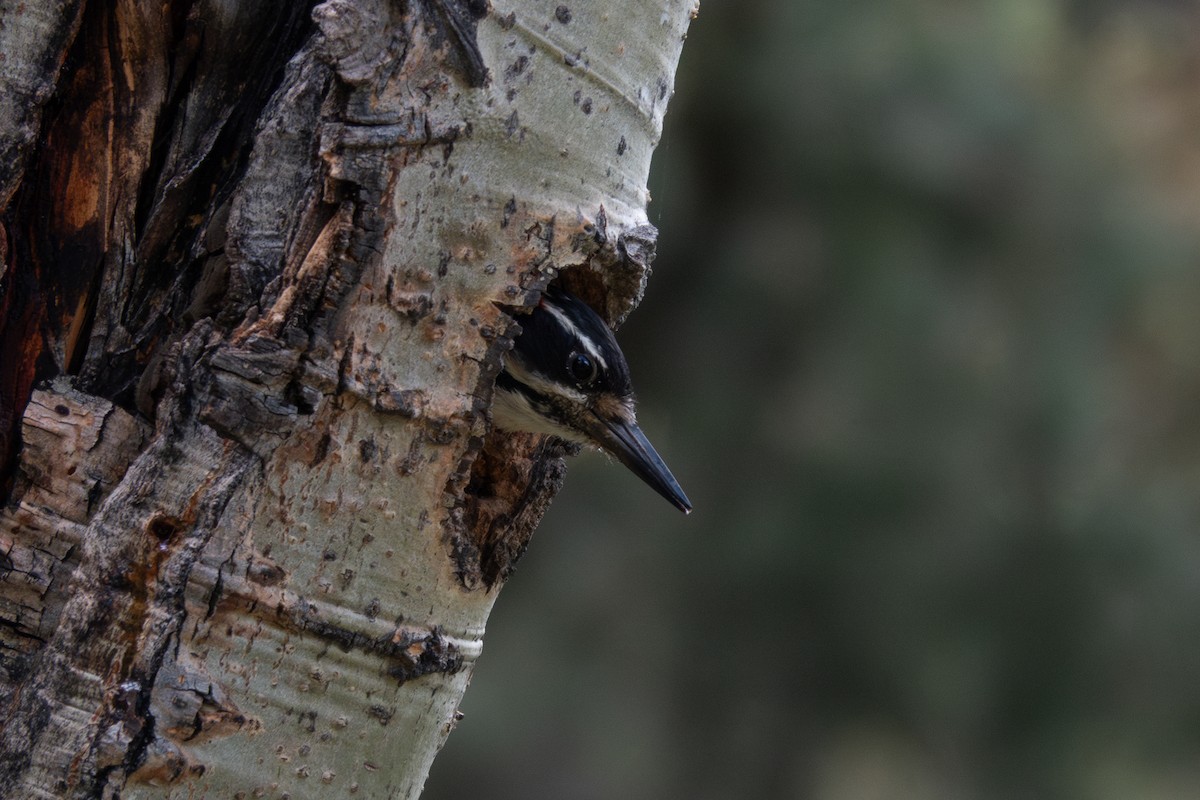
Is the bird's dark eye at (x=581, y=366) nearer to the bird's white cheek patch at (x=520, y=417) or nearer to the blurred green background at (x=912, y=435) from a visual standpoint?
the bird's white cheek patch at (x=520, y=417)

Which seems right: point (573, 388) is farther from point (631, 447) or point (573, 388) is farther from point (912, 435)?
point (912, 435)

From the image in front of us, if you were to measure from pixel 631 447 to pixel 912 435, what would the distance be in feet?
10.3

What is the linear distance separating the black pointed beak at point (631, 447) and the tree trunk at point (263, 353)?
0.58m

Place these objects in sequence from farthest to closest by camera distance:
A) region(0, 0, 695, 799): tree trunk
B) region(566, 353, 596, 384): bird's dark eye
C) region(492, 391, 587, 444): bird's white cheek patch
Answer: region(566, 353, 596, 384): bird's dark eye → region(492, 391, 587, 444): bird's white cheek patch → region(0, 0, 695, 799): tree trunk

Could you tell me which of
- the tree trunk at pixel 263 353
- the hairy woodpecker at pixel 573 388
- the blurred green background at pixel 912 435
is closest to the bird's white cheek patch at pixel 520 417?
the hairy woodpecker at pixel 573 388

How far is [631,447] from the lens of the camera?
6.53 feet

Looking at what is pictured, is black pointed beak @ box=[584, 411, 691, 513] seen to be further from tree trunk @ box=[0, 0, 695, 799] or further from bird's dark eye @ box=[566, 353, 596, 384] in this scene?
tree trunk @ box=[0, 0, 695, 799]

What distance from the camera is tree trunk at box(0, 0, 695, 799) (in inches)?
46.8

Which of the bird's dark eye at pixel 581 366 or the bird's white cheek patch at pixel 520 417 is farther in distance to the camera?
the bird's dark eye at pixel 581 366

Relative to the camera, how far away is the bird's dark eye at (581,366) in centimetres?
190

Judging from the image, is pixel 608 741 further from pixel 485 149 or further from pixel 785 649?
pixel 485 149

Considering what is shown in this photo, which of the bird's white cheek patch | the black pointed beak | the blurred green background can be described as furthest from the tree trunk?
the blurred green background

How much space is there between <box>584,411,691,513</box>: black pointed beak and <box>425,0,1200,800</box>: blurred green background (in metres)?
2.90

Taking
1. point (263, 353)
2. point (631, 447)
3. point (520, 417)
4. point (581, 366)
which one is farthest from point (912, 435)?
point (263, 353)
